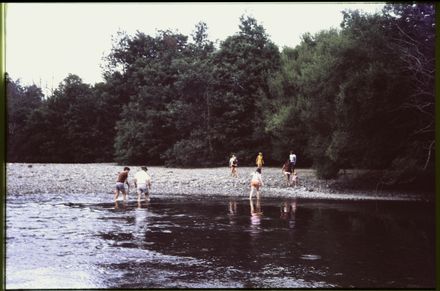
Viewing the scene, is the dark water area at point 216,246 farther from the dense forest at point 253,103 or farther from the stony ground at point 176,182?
the dense forest at point 253,103

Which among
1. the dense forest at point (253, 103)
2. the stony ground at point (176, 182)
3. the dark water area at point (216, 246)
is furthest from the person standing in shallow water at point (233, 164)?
the dark water area at point (216, 246)

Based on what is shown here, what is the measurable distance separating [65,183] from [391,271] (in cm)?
2172

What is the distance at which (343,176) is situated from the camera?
1216 inches

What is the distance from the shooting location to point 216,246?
11211 mm

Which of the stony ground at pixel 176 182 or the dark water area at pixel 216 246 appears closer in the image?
the dark water area at pixel 216 246

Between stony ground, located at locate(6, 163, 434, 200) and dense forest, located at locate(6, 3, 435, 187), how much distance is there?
46.2 inches

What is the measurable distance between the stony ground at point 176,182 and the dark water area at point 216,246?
202 inches

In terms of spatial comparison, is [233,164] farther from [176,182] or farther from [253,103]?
[253,103]

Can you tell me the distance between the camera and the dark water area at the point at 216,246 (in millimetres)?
8362

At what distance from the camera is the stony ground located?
79.3 ft

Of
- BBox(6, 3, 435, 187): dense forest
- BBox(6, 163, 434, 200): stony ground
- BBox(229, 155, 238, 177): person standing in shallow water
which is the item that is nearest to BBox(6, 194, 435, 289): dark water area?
BBox(6, 163, 434, 200): stony ground

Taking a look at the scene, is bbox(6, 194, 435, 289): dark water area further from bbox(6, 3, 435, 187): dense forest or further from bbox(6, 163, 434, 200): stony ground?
bbox(6, 3, 435, 187): dense forest

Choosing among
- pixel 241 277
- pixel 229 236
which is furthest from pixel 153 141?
pixel 241 277

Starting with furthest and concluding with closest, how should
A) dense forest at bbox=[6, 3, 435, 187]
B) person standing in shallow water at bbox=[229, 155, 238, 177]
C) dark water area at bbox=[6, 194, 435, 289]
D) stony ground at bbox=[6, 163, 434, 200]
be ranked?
person standing in shallow water at bbox=[229, 155, 238, 177]
stony ground at bbox=[6, 163, 434, 200]
dense forest at bbox=[6, 3, 435, 187]
dark water area at bbox=[6, 194, 435, 289]
